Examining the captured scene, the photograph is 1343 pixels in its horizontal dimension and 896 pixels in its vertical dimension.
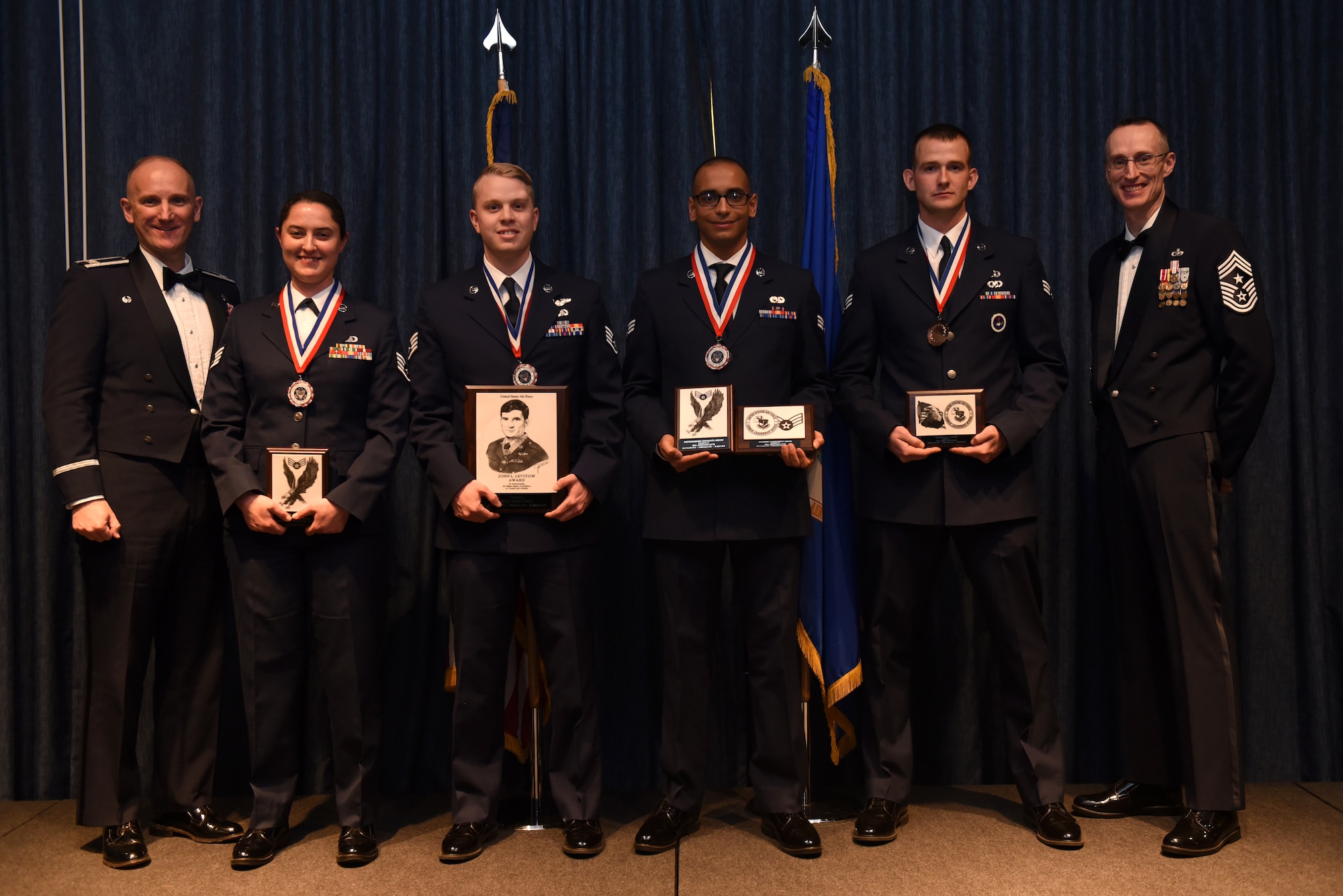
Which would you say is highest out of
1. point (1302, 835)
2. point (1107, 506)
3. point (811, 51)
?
point (811, 51)

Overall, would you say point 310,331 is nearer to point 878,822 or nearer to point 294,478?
point 294,478

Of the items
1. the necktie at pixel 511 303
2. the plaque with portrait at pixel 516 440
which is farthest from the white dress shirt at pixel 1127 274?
the necktie at pixel 511 303

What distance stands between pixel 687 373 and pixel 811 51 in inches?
58.2

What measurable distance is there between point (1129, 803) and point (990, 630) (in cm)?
79

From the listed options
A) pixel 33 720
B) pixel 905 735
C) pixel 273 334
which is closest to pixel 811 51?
pixel 273 334

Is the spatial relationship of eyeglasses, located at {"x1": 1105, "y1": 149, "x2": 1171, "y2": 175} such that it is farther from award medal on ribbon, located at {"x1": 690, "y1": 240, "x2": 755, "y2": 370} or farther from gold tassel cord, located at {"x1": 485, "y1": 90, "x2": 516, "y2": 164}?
award medal on ribbon, located at {"x1": 690, "y1": 240, "x2": 755, "y2": 370}

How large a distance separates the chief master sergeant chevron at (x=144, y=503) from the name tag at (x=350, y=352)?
0.45 meters

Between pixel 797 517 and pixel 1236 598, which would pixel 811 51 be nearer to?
Answer: pixel 797 517

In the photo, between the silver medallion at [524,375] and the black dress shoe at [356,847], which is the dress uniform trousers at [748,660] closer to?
the silver medallion at [524,375]

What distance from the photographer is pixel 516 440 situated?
2.77 meters

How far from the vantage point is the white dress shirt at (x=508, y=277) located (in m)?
2.93

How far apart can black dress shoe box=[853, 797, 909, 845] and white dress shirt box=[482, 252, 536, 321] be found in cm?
188

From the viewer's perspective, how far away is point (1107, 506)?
10.3ft

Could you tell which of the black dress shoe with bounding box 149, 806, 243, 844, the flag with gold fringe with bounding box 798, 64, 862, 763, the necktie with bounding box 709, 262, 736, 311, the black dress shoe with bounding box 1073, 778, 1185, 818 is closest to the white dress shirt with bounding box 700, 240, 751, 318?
the necktie with bounding box 709, 262, 736, 311
